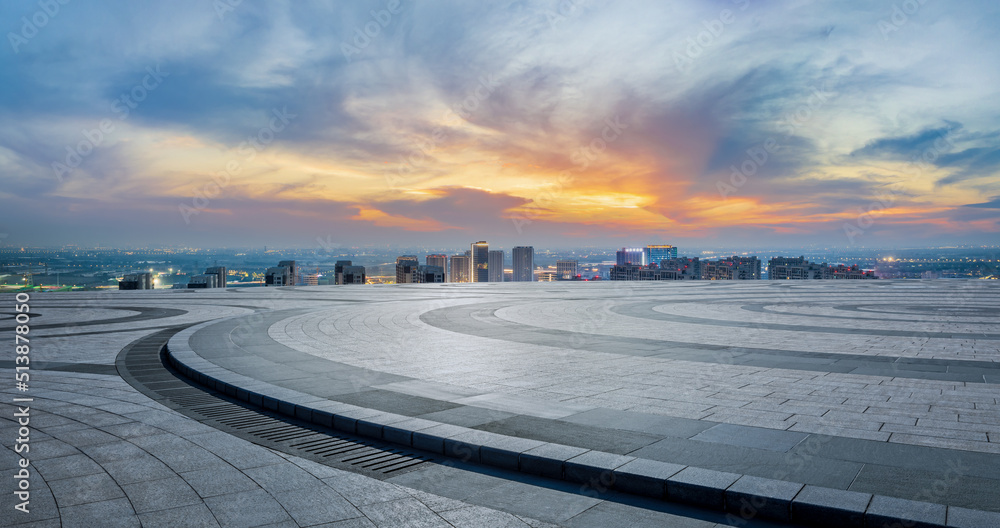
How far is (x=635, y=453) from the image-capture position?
5.94m

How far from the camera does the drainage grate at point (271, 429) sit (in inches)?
246

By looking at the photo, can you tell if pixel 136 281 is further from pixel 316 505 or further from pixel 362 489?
pixel 316 505

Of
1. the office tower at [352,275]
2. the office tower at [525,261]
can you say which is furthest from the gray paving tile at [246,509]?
the office tower at [525,261]

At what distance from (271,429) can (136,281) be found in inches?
1407

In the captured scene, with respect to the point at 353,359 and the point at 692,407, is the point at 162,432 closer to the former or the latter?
the point at 353,359

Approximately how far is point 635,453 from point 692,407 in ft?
7.59

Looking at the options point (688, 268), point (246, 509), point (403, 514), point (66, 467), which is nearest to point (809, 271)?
point (688, 268)

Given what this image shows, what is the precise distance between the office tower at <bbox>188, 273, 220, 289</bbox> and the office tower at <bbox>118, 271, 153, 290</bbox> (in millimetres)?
2569

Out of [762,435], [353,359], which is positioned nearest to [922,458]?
[762,435]

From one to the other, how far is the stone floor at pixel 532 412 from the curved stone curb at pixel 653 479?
205mm

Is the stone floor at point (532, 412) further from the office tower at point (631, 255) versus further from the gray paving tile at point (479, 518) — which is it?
the office tower at point (631, 255)

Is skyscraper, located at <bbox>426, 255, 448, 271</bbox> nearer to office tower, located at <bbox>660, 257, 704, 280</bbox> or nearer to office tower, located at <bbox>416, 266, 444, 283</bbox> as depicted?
office tower, located at <bbox>416, 266, 444, 283</bbox>

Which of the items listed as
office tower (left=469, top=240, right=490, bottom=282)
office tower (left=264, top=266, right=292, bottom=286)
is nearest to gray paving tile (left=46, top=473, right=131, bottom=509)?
office tower (left=264, top=266, right=292, bottom=286)

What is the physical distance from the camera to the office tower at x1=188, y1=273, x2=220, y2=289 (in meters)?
38.2
